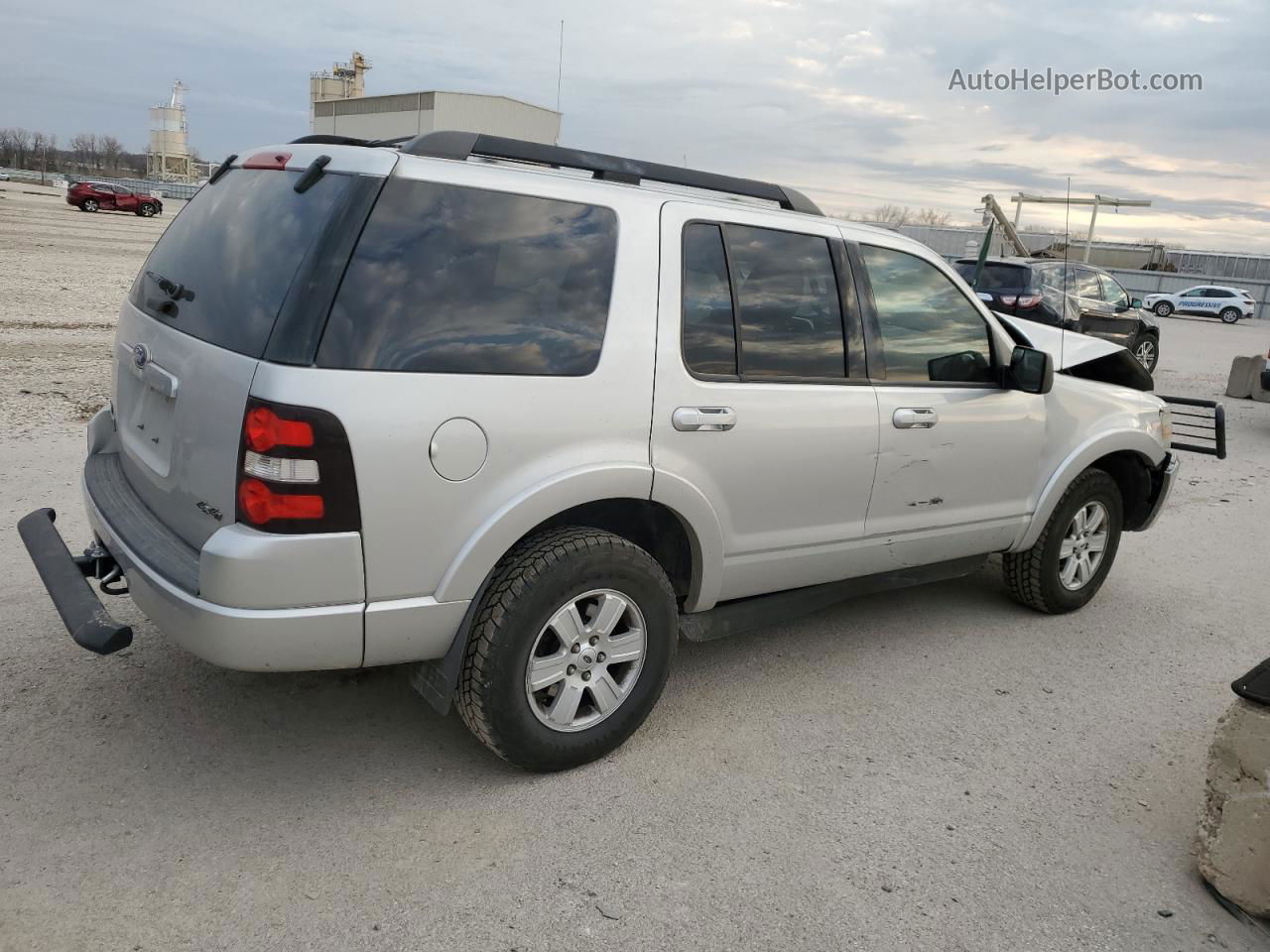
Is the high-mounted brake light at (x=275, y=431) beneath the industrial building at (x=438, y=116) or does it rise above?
beneath

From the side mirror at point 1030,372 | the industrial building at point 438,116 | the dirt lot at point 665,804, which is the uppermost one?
the industrial building at point 438,116

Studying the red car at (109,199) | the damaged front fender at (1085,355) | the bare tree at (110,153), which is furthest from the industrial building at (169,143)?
the damaged front fender at (1085,355)

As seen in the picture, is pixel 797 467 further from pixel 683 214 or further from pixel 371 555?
pixel 371 555

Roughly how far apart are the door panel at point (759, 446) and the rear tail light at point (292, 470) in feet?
3.49

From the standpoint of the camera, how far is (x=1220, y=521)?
7.56 metres

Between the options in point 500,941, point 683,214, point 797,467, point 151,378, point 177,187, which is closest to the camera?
point 500,941

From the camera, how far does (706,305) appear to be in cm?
351

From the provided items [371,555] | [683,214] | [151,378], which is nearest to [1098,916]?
[371,555]

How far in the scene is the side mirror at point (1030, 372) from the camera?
14.4 ft

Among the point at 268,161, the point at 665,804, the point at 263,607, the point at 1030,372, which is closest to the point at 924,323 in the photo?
the point at 1030,372

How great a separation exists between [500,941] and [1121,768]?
2.41 m

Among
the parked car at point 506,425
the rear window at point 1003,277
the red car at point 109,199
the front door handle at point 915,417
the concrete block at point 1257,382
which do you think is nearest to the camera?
the parked car at point 506,425

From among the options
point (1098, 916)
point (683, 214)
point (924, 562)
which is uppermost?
point (683, 214)

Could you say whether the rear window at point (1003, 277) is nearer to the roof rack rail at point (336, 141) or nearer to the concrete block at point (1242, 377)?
the concrete block at point (1242, 377)
